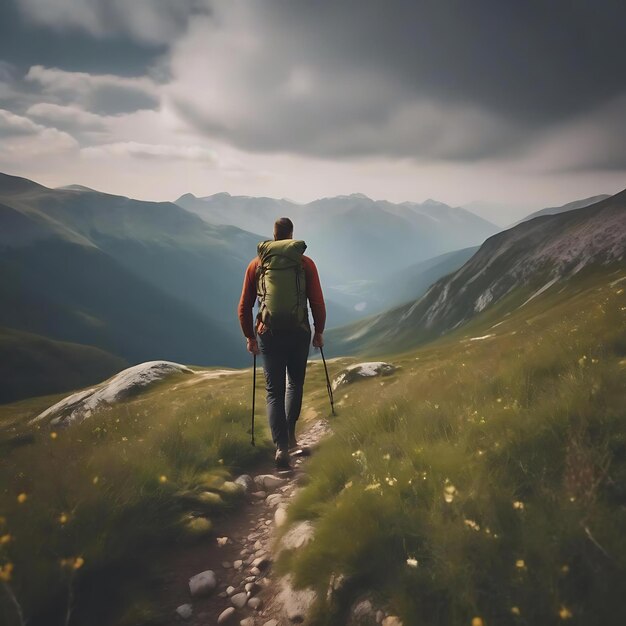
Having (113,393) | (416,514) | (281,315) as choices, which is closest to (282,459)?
(281,315)

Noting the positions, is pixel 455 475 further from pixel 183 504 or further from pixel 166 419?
pixel 166 419

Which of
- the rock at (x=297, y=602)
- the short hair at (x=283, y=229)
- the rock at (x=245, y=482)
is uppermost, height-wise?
the short hair at (x=283, y=229)

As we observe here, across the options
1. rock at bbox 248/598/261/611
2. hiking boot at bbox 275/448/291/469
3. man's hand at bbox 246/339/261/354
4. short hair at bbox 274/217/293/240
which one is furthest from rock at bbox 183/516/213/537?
short hair at bbox 274/217/293/240

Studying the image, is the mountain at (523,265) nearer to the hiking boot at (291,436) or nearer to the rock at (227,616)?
the hiking boot at (291,436)

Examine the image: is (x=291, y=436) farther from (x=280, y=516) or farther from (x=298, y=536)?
(x=298, y=536)

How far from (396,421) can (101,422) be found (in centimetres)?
753

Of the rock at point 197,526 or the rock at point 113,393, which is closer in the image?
the rock at point 197,526

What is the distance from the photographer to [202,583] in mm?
4586

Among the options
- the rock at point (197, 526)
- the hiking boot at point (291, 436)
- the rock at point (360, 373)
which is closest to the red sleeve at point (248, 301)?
the hiking boot at point (291, 436)

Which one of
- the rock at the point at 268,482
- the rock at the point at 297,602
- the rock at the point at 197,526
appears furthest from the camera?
the rock at the point at 268,482

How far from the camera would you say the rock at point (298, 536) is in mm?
4885

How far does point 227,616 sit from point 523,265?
142m

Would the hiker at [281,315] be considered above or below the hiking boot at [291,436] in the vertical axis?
above

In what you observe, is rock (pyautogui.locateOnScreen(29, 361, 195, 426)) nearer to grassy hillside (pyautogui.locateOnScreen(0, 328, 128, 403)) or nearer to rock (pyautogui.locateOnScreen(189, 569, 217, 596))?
rock (pyautogui.locateOnScreen(189, 569, 217, 596))
